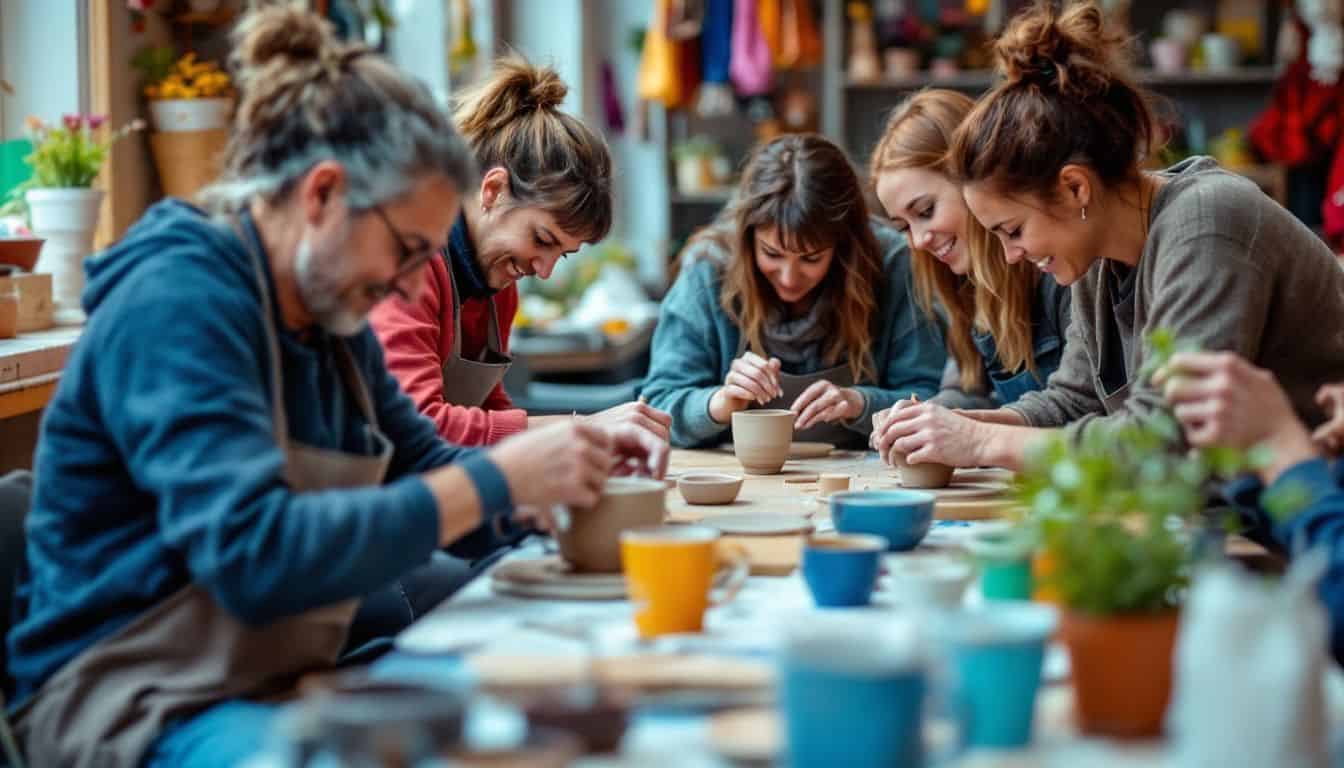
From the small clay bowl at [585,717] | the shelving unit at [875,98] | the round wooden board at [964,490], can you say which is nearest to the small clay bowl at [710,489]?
the round wooden board at [964,490]

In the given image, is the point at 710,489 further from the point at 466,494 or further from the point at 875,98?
the point at 875,98

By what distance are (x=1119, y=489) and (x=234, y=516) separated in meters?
0.78

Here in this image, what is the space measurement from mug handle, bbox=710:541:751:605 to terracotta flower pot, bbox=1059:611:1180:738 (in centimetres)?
42

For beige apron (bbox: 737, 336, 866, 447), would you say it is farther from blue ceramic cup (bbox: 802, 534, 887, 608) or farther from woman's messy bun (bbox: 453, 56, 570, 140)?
blue ceramic cup (bbox: 802, 534, 887, 608)

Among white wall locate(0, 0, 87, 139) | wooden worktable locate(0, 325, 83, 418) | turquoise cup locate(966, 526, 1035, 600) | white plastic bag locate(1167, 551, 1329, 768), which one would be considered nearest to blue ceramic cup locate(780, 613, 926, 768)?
white plastic bag locate(1167, 551, 1329, 768)

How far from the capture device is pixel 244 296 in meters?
1.57

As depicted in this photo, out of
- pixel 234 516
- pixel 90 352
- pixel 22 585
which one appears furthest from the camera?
pixel 22 585

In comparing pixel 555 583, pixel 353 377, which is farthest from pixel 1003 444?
pixel 353 377

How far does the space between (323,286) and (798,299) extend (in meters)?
1.69

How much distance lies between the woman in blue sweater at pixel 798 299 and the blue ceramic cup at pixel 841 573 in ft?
4.67

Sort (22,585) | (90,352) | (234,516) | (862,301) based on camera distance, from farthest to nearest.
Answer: (862,301) → (22,585) → (90,352) → (234,516)

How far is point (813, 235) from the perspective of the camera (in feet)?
10.0

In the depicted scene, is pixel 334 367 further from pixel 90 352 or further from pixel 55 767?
pixel 55 767

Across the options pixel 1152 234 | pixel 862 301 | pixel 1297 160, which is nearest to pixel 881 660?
pixel 1152 234
